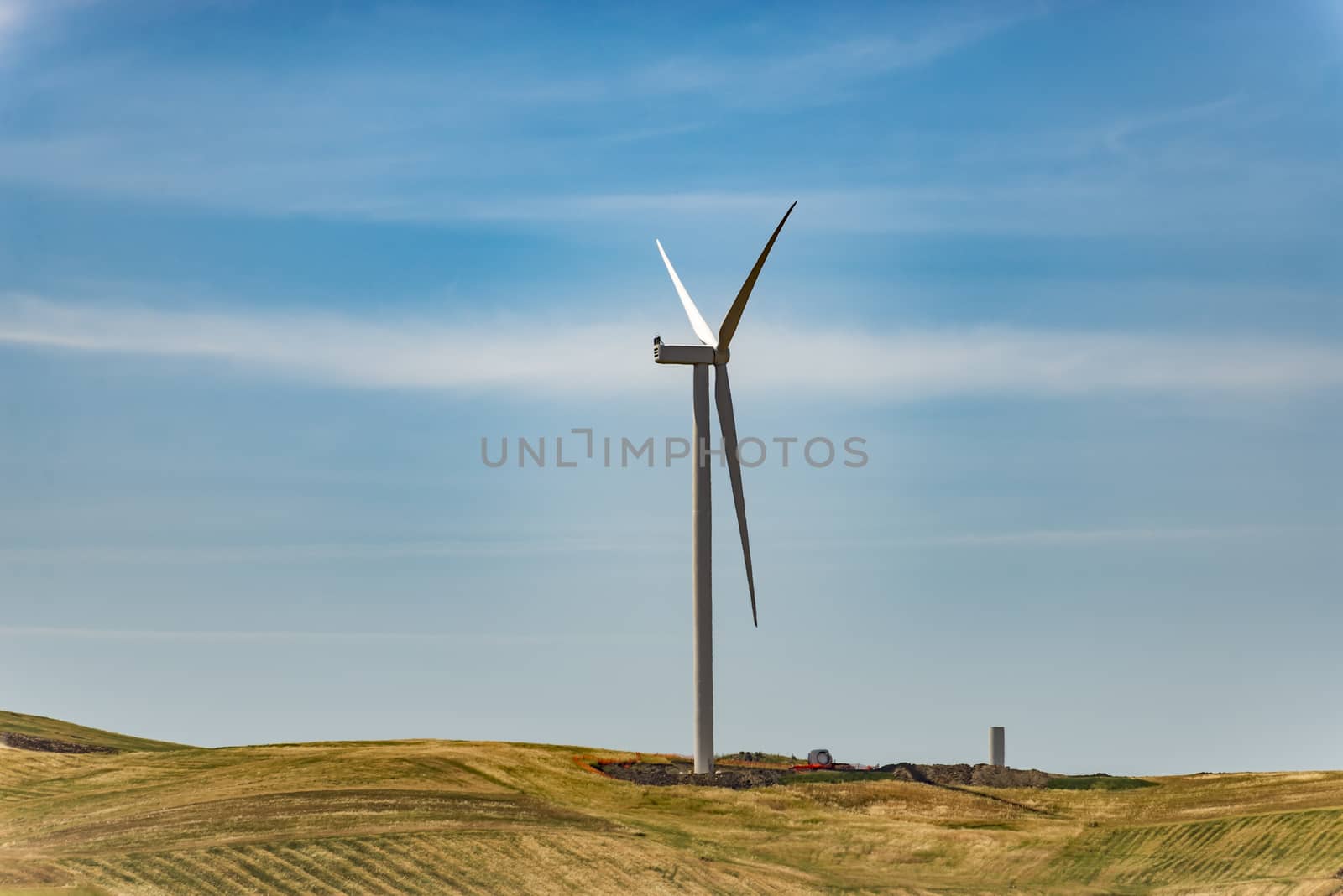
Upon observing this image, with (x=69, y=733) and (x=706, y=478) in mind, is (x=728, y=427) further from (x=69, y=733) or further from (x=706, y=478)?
(x=69, y=733)

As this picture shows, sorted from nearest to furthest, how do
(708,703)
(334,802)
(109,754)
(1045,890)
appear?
(1045,890) < (334,802) < (708,703) < (109,754)

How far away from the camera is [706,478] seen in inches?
2266

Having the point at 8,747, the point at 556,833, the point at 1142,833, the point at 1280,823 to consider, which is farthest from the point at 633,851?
the point at 8,747

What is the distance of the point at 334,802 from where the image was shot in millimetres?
52125

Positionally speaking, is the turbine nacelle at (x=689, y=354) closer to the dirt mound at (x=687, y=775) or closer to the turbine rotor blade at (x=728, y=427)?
the turbine rotor blade at (x=728, y=427)

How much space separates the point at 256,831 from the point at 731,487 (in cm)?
1952

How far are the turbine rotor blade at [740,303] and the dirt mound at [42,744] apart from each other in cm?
2783

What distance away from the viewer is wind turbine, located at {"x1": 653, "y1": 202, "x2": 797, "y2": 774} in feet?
186

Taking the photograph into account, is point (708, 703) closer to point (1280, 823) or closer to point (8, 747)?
point (1280, 823)

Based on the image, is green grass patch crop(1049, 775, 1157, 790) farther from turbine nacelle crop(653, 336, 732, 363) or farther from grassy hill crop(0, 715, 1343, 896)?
turbine nacelle crop(653, 336, 732, 363)

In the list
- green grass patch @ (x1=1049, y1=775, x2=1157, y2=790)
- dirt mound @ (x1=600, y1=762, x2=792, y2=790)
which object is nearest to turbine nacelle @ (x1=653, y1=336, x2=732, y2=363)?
dirt mound @ (x1=600, y1=762, x2=792, y2=790)

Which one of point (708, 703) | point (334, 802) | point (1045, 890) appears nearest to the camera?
point (1045, 890)

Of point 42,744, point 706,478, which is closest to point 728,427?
point 706,478

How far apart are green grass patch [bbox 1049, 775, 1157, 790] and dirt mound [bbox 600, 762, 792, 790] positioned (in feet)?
31.5
